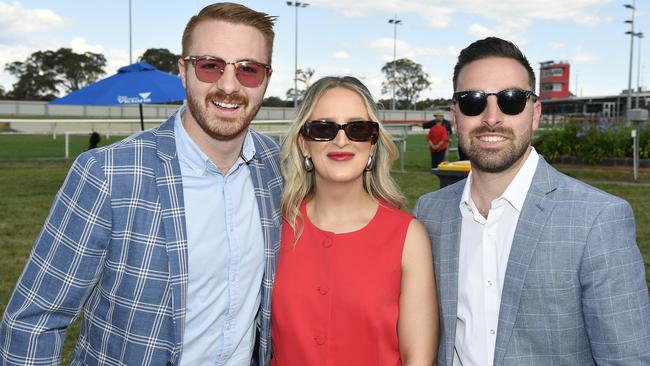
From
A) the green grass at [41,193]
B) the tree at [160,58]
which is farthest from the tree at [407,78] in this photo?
the green grass at [41,193]

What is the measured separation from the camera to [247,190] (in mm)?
2725

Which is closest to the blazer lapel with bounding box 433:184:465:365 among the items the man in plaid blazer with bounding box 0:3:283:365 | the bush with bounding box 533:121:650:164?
the man in plaid blazer with bounding box 0:3:283:365

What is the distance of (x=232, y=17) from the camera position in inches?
102

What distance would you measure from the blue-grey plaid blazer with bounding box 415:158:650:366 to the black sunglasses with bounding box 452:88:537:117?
294 mm

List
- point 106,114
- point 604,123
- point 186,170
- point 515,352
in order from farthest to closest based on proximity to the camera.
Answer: point 106,114
point 604,123
point 186,170
point 515,352

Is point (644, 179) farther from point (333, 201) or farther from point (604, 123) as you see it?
point (333, 201)

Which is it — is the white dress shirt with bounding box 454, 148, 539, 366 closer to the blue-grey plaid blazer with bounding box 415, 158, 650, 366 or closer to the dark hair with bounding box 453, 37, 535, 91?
the blue-grey plaid blazer with bounding box 415, 158, 650, 366

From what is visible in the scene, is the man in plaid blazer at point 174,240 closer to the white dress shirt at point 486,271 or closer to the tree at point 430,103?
the white dress shirt at point 486,271

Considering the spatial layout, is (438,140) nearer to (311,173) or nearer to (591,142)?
(591,142)

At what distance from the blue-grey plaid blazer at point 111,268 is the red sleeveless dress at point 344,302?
512 millimetres

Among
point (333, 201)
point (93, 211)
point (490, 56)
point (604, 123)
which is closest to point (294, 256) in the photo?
point (333, 201)

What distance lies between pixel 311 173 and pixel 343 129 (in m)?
0.37

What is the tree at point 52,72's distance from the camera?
82.5m

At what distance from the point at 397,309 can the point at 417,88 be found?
333 ft
